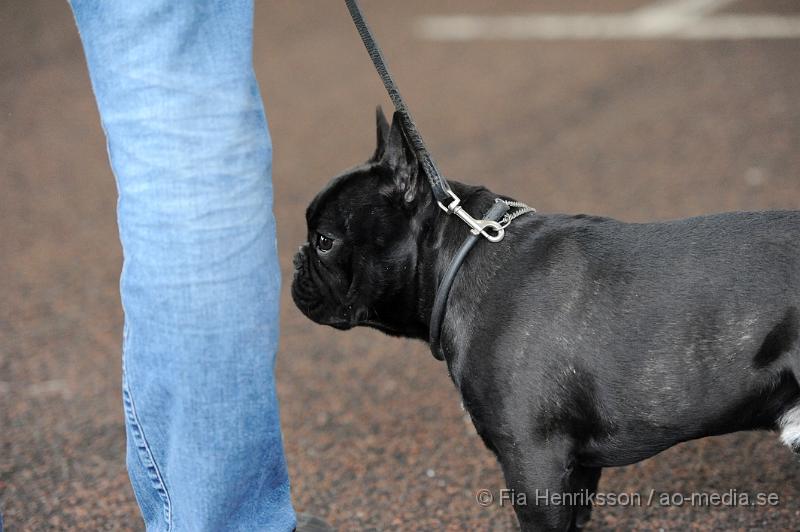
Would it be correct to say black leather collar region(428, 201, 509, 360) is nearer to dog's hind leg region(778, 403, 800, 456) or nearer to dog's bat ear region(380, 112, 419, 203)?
dog's bat ear region(380, 112, 419, 203)

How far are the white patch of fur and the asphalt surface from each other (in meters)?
0.54

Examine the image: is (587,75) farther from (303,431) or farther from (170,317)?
(170,317)

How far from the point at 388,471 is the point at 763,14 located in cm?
689

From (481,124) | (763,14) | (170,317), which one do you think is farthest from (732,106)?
(170,317)

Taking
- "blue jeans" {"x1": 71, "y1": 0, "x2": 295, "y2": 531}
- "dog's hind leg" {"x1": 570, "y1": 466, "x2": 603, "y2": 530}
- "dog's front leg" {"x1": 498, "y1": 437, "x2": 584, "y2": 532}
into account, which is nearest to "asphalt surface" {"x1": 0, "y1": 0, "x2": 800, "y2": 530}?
"dog's hind leg" {"x1": 570, "y1": 466, "x2": 603, "y2": 530}

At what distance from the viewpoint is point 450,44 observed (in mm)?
8656

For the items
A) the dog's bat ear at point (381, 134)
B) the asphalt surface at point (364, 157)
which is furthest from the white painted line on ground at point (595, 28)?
the dog's bat ear at point (381, 134)

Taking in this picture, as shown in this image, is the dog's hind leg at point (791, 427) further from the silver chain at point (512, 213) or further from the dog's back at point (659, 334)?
the silver chain at point (512, 213)

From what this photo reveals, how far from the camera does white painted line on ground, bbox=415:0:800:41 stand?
8.27 metres

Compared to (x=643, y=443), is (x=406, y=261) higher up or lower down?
higher up

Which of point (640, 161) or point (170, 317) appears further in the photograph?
point (640, 161)

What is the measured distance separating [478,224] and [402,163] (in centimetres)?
29

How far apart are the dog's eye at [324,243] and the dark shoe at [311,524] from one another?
83 cm

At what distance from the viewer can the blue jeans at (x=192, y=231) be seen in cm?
210
